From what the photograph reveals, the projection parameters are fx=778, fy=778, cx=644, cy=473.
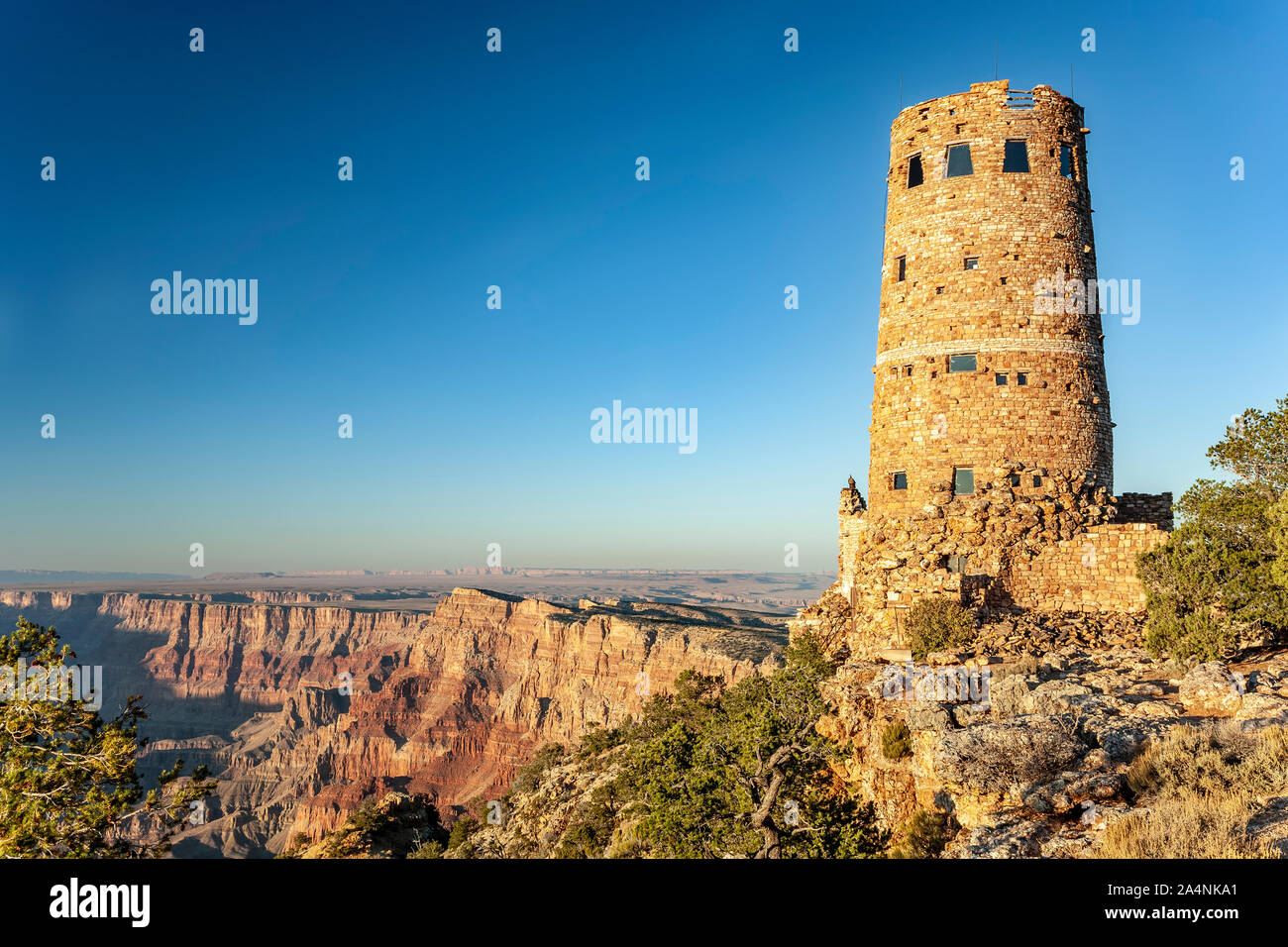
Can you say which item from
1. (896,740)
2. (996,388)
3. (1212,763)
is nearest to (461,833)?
(896,740)

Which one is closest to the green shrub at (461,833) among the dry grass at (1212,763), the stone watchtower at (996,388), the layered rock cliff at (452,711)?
the stone watchtower at (996,388)

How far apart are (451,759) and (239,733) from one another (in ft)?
268

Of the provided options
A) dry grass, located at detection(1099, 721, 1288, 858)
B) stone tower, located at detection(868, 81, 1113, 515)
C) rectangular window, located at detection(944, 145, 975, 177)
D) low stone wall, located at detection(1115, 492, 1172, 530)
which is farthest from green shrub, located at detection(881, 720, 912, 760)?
rectangular window, located at detection(944, 145, 975, 177)

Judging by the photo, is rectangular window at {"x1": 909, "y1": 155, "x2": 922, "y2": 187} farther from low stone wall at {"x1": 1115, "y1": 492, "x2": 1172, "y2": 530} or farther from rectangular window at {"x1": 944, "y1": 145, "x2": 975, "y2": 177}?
low stone wall at {"x1": 1115, "y1": 492, "x2": 1172, "y2": 530}

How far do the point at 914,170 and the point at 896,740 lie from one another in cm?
1858

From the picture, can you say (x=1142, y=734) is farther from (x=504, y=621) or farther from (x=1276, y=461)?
(x=504, y=621)

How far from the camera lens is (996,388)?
23.8 metres

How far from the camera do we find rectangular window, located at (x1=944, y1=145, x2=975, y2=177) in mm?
24734

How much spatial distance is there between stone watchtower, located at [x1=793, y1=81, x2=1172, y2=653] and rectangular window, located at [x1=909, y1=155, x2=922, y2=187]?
311mm

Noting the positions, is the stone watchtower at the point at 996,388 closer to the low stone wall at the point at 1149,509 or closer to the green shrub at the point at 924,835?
the low stone wall at the point at 1149,509

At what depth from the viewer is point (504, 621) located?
133 m
